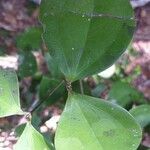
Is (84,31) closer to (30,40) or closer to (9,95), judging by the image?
(9,95)

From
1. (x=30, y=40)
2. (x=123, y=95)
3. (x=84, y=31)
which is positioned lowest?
(x=123, y=95)

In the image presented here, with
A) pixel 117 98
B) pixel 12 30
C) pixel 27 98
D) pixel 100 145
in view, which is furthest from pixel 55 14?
pixel 12 30

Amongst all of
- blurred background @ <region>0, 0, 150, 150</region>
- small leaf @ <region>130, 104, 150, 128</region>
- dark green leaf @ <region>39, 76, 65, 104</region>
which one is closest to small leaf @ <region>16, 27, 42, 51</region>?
blurred background @ <region>0, 0, 150, 150</region>

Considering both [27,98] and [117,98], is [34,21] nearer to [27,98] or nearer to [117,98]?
[27,98]

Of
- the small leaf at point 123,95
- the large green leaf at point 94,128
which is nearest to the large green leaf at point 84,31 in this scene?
the large green leaf at point 94,128

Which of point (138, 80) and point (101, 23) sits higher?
point (101, 23)

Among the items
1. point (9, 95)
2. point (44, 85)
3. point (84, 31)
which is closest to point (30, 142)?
point (9, 95)
